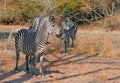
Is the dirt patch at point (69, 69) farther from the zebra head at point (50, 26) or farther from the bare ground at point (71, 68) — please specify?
the zebra head at point (50, 26)

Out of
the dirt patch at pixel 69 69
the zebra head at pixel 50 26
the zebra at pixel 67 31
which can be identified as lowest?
the dirt patch at pixel 69 69

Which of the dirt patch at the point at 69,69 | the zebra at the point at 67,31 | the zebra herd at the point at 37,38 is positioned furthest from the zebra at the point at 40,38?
the zebra at the point at 67,31

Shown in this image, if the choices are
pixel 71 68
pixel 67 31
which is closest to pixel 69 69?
pixel 71 68

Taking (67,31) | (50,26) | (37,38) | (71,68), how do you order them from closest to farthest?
(50,26), (37,38), (71,68), (67,31)

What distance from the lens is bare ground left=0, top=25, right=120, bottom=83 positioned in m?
10.4

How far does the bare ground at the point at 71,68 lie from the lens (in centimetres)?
1040

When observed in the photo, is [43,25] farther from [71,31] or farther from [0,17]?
[0,17]

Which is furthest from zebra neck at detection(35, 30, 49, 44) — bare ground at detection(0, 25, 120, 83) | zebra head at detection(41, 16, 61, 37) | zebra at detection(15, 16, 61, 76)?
bare ground at detection(0, 25, 120, 83)

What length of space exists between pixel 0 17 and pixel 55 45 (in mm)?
11781

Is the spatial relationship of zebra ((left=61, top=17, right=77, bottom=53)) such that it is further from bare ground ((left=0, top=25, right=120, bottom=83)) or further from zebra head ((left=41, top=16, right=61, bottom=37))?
zebra head ((left=41, top=16, right=61, bottom=37))

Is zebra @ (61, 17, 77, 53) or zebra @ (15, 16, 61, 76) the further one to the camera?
zebra @ (61, 17, 77, 53)

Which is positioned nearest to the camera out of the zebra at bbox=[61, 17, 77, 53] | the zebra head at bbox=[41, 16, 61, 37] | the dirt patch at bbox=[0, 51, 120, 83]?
the zebra head at bbox=[41, 16, 61, 37]

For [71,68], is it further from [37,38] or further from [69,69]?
[37,38]

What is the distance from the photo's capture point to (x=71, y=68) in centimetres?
1175
